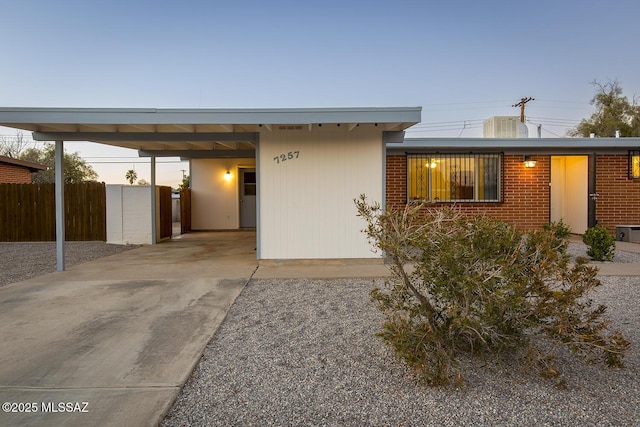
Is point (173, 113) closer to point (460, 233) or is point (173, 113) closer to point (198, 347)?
point (198, 347)

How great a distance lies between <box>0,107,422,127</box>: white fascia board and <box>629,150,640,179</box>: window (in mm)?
8483

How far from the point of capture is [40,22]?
11.8 m

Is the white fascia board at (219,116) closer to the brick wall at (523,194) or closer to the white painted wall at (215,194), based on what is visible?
the brick wall at (523,194)

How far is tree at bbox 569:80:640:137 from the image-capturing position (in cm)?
3052

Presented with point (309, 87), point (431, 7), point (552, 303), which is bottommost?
point (552, 303)

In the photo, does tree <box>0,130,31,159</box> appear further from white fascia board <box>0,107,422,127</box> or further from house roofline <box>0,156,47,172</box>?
white fascia board <box>0,107,422,127</box>

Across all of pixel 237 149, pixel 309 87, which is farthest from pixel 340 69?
pixel 237 149

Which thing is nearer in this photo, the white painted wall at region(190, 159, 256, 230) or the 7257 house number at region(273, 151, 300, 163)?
the 7257 house number at region(273, 151, 300, 163)

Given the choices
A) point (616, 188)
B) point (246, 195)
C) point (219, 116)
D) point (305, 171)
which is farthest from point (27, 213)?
point (616, 188)

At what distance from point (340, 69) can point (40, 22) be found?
9866 mm

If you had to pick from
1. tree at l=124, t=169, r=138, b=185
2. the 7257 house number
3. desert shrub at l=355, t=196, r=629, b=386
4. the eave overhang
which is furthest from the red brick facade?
tree at l=124, t=169, r=138, b=185

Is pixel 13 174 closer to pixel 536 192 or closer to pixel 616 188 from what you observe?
pixel 536 192

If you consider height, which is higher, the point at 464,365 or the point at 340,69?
the point at 340,69

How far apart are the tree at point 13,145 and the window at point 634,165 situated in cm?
4062
